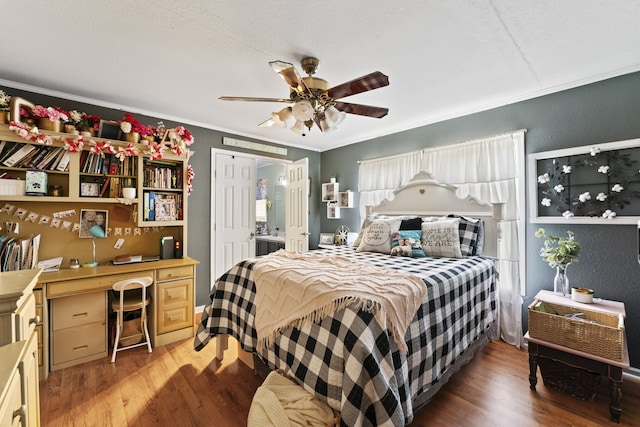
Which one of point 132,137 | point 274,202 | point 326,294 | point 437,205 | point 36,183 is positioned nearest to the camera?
point 326,294

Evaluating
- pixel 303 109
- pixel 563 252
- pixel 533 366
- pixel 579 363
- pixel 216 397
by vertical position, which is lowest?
pixel 216 397

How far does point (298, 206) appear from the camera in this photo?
4.54 m

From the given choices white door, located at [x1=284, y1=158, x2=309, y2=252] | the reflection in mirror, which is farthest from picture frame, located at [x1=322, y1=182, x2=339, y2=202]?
the reflection in mirror

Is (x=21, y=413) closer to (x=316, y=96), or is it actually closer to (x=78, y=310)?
(x=78, y=310)

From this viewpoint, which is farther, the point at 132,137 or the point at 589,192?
the point at 132,137

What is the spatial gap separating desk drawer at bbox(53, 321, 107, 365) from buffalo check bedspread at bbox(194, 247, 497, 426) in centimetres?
90

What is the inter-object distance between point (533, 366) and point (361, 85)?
2.35 m

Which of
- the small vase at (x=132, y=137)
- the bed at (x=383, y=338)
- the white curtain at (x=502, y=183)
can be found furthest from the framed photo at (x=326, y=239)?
the small vase at (x=132, y=137)

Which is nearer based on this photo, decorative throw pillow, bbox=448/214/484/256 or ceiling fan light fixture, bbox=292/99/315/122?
ceiling fan light fixture, bbox=292/99/315/122

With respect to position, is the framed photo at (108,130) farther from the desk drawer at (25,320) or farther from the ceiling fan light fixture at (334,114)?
the ceiling fan light fixture at (334,114)

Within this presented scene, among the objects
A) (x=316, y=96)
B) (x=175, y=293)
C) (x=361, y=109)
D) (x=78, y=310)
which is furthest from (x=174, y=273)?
(x=361, y=109)

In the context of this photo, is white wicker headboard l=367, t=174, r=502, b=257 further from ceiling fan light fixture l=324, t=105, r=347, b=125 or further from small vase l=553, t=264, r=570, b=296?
ceiling fan light fixture l=324, t=105, r=347, b=125

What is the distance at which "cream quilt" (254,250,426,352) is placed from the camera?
144cm

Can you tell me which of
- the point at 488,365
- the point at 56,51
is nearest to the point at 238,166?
the point at 56,51
